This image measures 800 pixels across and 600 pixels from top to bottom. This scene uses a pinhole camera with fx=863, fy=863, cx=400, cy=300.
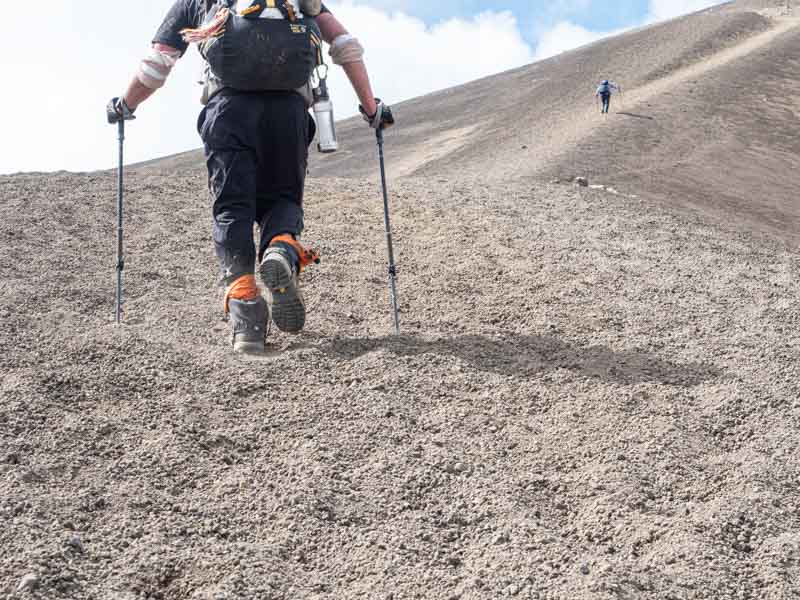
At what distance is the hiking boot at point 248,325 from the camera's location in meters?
4.72

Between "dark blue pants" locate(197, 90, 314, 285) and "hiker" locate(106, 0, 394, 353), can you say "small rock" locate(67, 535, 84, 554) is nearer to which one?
"hiker" locate(106, 0, 394, 353)

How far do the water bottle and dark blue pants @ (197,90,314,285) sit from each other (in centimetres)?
13

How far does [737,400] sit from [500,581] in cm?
191

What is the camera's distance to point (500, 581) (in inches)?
114

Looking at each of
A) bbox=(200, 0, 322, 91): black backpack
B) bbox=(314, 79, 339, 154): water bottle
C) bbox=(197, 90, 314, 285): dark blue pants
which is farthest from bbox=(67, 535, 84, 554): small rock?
bbox=(314, 79, 339, 154): water bottle

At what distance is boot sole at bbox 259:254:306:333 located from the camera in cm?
460

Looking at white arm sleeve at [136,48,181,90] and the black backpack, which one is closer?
the black backpack

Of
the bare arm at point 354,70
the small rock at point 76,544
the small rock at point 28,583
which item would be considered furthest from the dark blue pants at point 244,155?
the small rock at point 28,583

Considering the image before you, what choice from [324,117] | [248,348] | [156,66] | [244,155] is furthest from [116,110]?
[248,348]

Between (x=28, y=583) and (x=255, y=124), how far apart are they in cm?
275

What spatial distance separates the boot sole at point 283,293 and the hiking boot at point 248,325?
0.31ft

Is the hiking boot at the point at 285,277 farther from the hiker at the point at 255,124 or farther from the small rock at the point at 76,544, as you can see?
the small rock at the point at 76,544

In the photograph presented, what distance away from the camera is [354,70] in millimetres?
5207

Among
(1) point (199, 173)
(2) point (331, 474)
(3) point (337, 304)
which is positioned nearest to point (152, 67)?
(3) point (337, 304)
